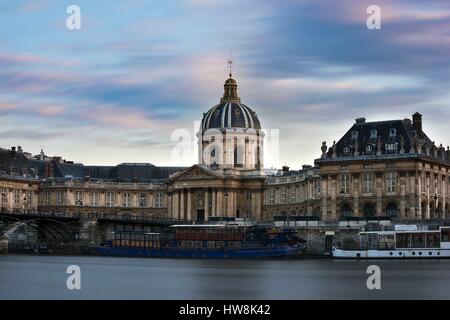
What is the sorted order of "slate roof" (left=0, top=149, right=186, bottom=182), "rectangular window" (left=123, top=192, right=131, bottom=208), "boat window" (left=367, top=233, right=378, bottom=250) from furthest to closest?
"rectangular window" (left=123, top=192, right=131, bottom=208) → "slate roof" (left=0, top=149, right=186, bottom=182) → "boat window" (left=367, top=233, right=378, bottom=250)

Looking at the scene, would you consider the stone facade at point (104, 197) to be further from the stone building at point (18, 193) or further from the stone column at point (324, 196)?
the stone column at point (324, 196)

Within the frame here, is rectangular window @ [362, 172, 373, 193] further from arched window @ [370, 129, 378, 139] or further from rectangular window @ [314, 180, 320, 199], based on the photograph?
rectangular window @ [314, 180, 320, 199]

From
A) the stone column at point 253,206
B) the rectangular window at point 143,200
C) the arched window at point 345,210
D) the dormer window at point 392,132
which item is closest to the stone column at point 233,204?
the stone column at point 253,206

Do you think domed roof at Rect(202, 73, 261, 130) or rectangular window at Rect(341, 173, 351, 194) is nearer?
rectangular window at Rect(341, 173, 351, 194)

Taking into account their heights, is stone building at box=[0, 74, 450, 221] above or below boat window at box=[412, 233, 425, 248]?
above

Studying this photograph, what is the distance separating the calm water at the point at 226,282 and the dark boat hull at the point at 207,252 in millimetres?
21782

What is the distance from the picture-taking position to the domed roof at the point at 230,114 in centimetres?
17500

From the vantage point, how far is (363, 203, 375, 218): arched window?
136 meters

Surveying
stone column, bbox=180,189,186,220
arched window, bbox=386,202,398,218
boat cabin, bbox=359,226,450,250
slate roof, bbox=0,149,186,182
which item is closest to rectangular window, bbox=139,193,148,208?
slate roof, bbox=0,149,186,182

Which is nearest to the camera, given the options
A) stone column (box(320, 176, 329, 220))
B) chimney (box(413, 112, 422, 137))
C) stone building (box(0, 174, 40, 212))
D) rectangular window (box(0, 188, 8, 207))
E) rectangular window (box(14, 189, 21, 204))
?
chimney (box(413, 112, 422, 137))

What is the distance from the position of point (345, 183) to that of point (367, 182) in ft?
10.5

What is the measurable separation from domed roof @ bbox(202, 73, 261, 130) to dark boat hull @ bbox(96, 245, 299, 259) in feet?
145

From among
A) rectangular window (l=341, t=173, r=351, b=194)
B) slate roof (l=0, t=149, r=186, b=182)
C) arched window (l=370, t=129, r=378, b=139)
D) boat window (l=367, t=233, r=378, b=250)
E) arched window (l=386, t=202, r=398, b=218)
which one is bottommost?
boat window (l=367, t=233, r=378, b=250)
